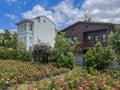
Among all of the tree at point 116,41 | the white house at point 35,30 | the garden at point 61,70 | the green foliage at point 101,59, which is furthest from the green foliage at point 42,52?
the white house at point 35,30

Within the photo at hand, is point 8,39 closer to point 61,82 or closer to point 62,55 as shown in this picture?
point 62,55

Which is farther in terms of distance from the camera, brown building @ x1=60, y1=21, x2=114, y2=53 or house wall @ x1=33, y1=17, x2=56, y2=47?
house wall @ x1=33, y1=17, x2=56, y2=47

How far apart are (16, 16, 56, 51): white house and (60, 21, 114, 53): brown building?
25.0 ft

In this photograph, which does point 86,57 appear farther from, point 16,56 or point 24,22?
point 24,22

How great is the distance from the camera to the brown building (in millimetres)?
28106

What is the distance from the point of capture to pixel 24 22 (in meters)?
38.2

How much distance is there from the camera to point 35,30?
127 feet

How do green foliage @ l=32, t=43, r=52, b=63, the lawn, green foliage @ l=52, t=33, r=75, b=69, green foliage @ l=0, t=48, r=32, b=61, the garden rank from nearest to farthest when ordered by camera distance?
1. the lawn
2. the garden
3. green foliage @ l=52, t=33, r=75, b=69
4. green foliage @ l=32, t=43, r=52, b=63
5. green foliage @ l=0, t=48, r=32, b=61

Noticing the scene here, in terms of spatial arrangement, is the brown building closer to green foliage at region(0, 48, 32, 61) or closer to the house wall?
the house wall

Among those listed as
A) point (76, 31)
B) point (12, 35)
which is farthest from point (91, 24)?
point (12, 35)

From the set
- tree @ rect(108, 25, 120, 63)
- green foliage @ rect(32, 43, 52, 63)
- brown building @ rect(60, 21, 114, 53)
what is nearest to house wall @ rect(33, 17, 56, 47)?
brown building @ rect(60, 21, 114, 53)

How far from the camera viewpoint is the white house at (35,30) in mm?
37656

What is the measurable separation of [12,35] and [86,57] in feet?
102

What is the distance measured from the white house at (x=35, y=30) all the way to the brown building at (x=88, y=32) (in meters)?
7.62
